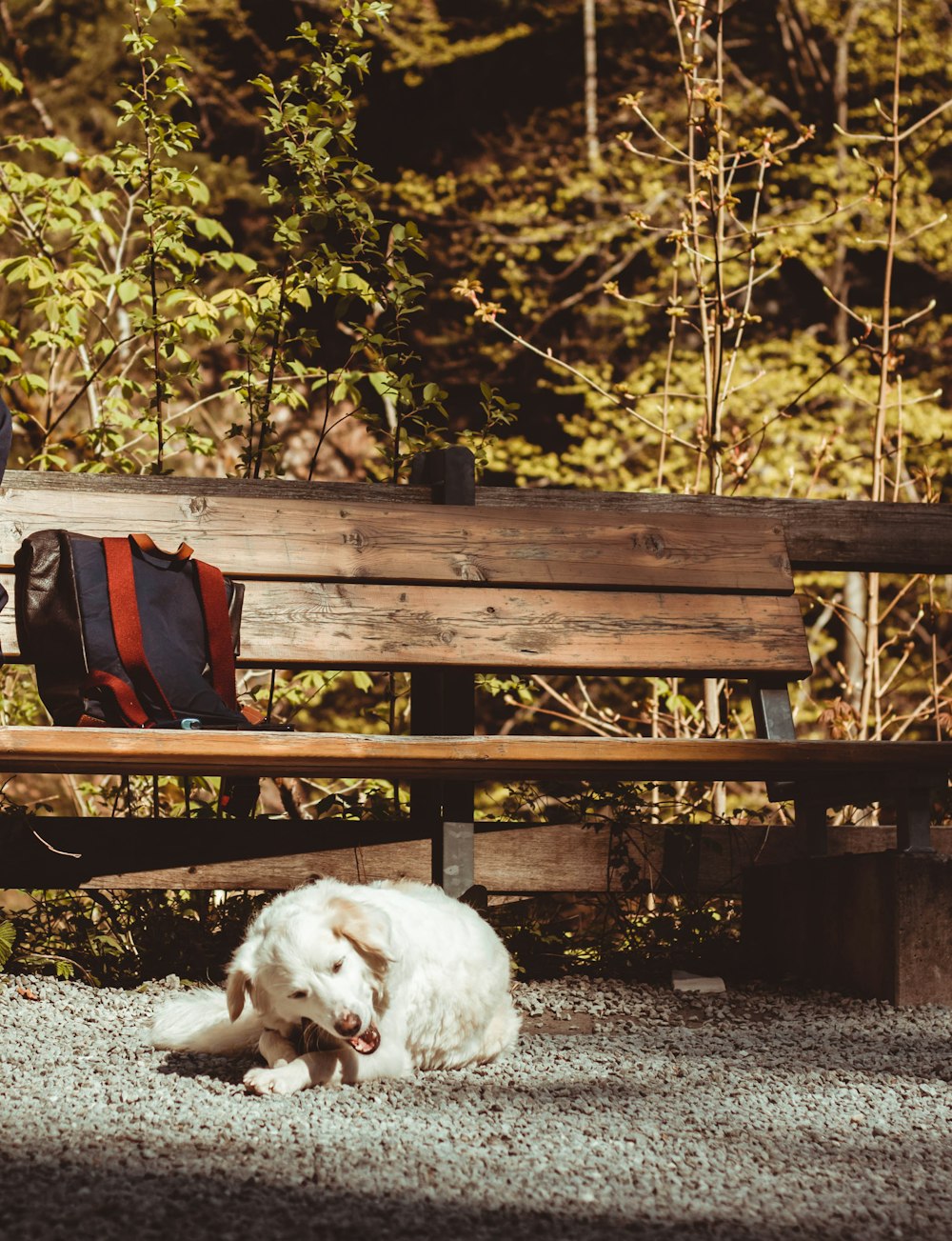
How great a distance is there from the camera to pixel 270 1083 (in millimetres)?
2246

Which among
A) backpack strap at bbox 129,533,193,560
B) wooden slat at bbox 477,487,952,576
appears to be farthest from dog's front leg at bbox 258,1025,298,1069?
wooden slat at bbox 477,487,952,576

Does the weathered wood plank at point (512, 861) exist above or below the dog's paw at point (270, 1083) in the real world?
above

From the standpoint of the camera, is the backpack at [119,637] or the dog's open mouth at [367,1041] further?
the backpack at [119,637]

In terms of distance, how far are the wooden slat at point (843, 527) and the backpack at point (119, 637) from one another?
3.48 feet

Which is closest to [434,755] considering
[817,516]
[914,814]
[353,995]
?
[353,995]

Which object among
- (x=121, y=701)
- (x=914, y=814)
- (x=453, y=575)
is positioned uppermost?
(x=453, y=575)

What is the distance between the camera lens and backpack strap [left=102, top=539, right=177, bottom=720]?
2949 mm

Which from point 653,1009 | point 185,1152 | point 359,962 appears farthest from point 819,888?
point 185,1152

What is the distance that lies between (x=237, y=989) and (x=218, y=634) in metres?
1.10

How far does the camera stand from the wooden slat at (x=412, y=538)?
3367mm

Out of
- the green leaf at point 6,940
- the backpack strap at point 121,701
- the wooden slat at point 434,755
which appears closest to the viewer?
the wooden slat at point 434,755

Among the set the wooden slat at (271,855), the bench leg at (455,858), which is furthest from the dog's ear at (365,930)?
the wooden slat at (271,855)

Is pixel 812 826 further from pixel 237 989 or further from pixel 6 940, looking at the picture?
pixel 6 940

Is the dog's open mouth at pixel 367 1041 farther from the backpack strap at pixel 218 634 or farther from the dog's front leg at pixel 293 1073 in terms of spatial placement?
the backpack strap at pixel 218 634
